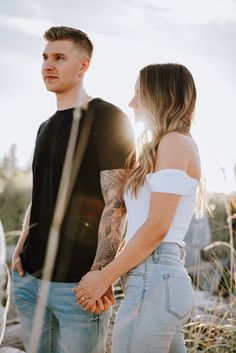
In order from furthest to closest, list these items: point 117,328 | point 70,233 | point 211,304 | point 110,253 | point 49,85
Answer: point 211,304
point 49,85
point 70,233
point 110,253
point 117,328

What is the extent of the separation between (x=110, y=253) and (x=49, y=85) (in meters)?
1.00

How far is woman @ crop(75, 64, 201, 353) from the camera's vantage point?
6.95 feet

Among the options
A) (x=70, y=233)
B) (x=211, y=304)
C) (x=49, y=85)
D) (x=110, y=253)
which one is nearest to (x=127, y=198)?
(x=110, y=253)

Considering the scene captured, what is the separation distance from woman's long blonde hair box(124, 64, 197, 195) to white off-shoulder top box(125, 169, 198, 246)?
0.04 meters

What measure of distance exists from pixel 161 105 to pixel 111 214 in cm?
59

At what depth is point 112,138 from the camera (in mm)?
2721

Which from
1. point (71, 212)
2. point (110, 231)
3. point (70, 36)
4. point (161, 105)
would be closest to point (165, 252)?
point (110, 231)

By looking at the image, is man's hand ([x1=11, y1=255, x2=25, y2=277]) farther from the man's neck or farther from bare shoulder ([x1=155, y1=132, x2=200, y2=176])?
bare shoulder ([x1=155, y1=132, x2=200, y2=176])

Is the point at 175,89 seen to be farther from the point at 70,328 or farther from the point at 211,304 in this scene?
the point at 211,304

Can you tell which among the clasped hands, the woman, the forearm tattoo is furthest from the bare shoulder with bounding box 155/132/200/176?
the clasped hands

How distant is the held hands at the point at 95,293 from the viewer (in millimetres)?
2326

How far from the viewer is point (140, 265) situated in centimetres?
221

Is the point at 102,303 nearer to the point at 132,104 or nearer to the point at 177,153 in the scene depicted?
the point at 177,153

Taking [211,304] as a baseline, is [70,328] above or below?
above
